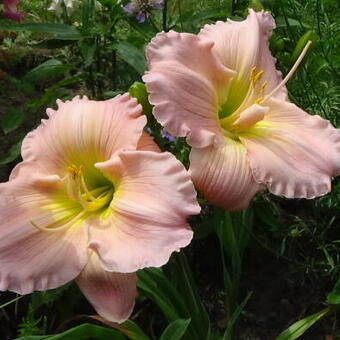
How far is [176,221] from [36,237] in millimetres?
210

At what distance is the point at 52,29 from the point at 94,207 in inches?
28.4

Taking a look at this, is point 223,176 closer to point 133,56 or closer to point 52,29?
point 133,56

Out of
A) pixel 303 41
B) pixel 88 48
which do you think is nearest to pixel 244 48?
pixel 303 41

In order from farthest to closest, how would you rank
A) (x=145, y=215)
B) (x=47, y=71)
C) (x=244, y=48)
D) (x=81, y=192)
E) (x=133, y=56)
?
(x=47, y=71)
(x=133, y=56)
(x=244, y=48)
(x=81, y=192)
(x=145, y=215)

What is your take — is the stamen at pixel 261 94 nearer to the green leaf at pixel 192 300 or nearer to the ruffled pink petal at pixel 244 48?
the ruffled pink petal at pixel 244 48

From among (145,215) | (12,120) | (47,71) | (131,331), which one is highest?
(145,215)

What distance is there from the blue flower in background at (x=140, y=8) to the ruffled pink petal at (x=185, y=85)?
66 centimetres

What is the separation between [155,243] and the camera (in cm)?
82

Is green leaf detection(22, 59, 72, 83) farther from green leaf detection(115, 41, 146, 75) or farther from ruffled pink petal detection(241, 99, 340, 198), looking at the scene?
ruffled pink petal detection(241, 99, 340, 198)

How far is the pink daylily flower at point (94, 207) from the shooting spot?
833mm

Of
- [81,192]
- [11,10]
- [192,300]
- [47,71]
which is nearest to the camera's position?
[81,192]

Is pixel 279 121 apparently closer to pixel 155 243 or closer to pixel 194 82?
pixel 194 82

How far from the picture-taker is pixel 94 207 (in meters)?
0.93

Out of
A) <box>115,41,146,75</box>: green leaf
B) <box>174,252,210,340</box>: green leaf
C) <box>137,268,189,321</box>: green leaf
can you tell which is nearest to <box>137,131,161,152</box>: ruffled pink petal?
<box>174,252,210,340</box>: green leaf
